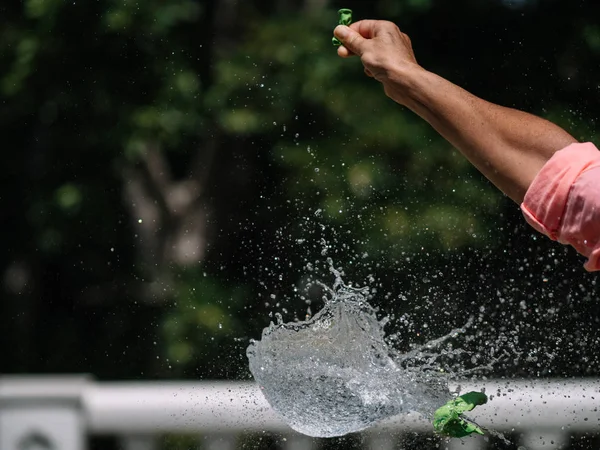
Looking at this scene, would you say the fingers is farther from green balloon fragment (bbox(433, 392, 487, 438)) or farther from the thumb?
green balloon fragment (bbox(433, 392, 487, 438))

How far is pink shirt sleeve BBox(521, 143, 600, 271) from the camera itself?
133cm

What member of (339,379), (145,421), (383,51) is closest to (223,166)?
(145,421)

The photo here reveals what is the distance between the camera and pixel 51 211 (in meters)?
4.90

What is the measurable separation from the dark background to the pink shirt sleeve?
2.10 m

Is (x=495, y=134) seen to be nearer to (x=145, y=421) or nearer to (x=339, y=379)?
(x=339, y=379)

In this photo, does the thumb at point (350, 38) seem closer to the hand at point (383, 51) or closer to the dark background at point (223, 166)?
the hand at point (383, 51)

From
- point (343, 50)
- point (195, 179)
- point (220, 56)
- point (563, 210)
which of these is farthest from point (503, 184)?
point (195, 179)

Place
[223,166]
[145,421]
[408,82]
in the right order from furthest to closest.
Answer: [223,166], [145,421], [408,82]

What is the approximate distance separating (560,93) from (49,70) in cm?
212

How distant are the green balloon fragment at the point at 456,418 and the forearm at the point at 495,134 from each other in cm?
31

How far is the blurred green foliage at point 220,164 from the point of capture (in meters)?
4.20

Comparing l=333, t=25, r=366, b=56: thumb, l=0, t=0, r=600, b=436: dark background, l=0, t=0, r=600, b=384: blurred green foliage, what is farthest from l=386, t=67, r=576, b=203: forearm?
l=0, t=0, r=600, b=384: blurred green foliage

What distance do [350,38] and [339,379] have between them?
0.51 meters

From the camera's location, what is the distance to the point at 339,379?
5.64ft
